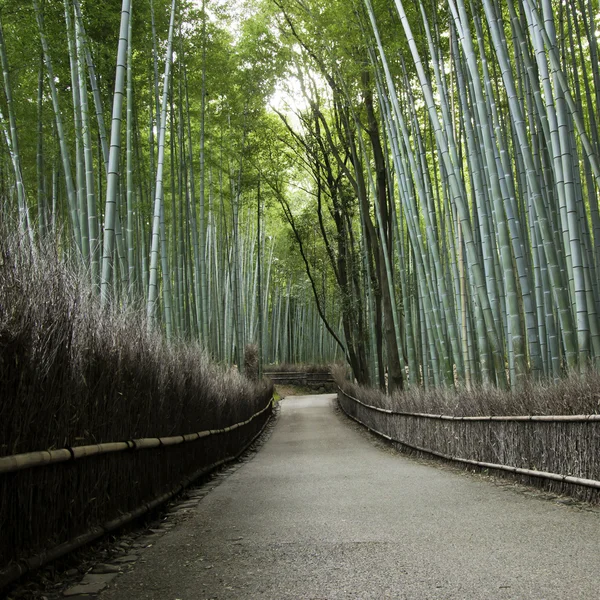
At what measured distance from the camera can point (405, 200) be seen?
22.3 feet

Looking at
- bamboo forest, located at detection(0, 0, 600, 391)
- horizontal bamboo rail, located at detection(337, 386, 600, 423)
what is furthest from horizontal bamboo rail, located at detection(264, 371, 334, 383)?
horizontal bamboo rail, located at detection(337, 386, 600, 423)

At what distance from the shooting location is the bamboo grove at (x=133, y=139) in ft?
16.2

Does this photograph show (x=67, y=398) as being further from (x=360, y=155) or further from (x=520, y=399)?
(x=360, y=155)

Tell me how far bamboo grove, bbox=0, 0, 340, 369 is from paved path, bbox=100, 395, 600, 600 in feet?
4.38

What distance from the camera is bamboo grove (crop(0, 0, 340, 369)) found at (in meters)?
4.95

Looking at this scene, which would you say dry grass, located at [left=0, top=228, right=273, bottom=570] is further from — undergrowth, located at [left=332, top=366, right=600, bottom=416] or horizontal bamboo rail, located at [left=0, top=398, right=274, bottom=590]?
undergrowth, located at [left=332, top=366, right=600, bottom=416]

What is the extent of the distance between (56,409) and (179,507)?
1.82 metres

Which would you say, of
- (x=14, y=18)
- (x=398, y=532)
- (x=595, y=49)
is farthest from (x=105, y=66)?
(x=398, y=532)

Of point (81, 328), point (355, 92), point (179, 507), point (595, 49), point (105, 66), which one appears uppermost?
point (355, 92)

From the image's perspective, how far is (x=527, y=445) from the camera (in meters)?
4.07

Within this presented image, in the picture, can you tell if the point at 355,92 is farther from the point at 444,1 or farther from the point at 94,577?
the point at 94,577

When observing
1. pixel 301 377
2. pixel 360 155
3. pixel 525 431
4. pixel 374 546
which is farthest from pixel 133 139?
pixel 301 377

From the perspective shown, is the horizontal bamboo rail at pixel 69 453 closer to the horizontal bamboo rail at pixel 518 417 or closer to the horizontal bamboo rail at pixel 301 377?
the horizontal bamboo rail at pixel 518 417

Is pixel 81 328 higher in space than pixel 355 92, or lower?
lower
